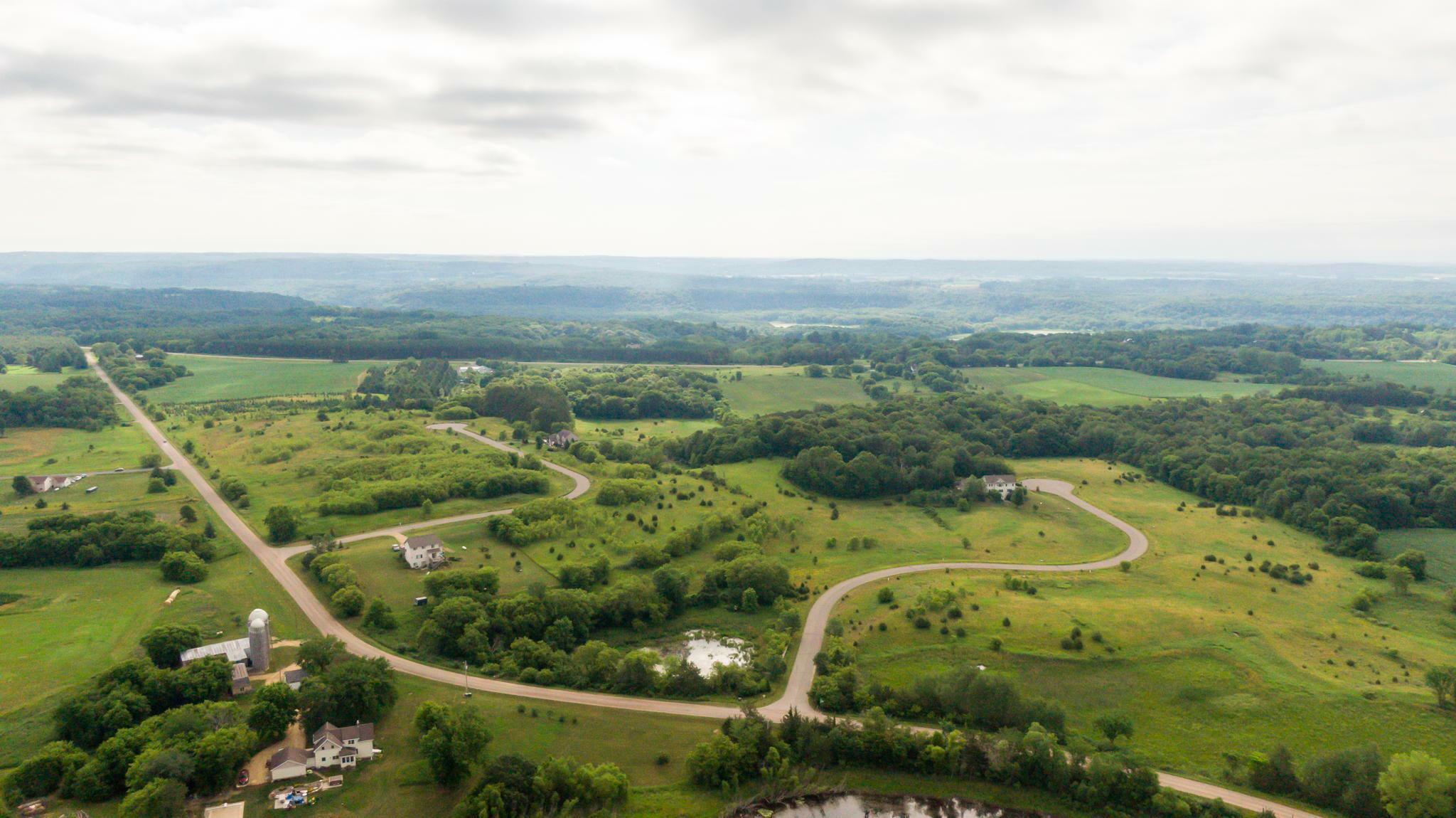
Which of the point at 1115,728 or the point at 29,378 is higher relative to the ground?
the point at 29,378

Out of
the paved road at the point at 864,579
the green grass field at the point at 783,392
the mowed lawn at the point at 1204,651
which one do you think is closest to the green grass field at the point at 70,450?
the paved road at the point at 864,579

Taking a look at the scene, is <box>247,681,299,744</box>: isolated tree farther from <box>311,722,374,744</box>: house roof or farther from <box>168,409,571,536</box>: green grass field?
<box>168,409,571,536</box>: green grass field

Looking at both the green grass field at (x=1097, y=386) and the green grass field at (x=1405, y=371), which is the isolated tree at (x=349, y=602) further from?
the green grass field at (x=1405, y=371)

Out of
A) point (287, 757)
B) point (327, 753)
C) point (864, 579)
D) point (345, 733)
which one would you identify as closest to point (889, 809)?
point (864, 579)

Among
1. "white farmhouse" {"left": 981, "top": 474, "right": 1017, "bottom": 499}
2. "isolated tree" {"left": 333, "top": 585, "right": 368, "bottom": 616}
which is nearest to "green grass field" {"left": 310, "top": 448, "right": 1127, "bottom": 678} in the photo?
"isolated tree" {"left": 333, "top": 585, "right": 368, "bottom": 616}

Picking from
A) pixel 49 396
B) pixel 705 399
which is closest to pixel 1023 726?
pixel 705 399

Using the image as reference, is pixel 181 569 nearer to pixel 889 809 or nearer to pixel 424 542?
pixel 424 542

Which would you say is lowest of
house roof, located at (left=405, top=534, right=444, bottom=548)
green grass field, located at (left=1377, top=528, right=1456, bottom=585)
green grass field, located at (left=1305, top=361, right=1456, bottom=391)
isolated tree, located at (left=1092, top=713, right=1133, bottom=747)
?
isolated tree, located at (left=1092, top=713, right=1133, bottom=747)
